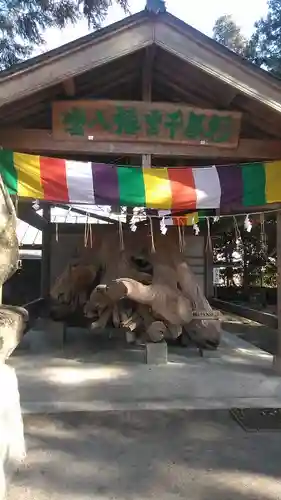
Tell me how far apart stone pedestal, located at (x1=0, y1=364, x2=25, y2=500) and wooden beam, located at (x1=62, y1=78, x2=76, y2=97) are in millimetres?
4175

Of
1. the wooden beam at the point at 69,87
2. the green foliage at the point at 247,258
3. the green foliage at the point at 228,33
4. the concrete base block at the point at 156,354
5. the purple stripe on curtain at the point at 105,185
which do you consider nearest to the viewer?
the wooden beam at the point at 69,87

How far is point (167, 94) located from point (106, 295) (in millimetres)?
3362

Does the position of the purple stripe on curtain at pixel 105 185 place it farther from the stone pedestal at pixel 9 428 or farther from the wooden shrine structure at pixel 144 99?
the stone pedestal at pixel 9 428

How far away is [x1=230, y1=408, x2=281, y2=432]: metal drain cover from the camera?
4.67m

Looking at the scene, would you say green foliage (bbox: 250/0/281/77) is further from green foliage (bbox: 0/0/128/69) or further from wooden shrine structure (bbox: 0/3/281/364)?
wooden shrine structure (bbox: 0/3/281/364)

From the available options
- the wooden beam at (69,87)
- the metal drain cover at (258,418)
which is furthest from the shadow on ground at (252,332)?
the wooden beam at (69,87)

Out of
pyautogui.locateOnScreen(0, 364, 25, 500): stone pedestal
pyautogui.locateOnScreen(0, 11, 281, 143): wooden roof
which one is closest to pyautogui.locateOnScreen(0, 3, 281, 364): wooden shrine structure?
pyautogui.locateOnScreen(0, 11, 281, 143): wooden roof

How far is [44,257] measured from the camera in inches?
480

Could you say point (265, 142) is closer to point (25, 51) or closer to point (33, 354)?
point (33, 354)

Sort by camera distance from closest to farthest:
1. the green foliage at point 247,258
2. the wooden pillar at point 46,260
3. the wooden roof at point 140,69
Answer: the wooden roof at point 140,69 → the wooden pillar at point 46,260 → the green foliage at point 247,258

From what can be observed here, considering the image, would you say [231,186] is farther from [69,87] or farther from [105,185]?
[69,87]

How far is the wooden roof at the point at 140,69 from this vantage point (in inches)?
235

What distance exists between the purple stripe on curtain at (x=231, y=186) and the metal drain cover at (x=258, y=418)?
2.86m

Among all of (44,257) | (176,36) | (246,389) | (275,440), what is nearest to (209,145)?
(176,36)
